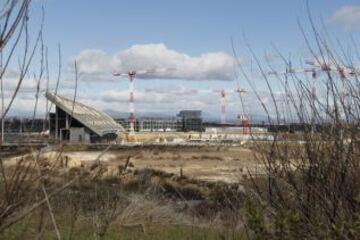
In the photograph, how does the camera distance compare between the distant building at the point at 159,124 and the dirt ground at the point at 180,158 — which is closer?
the dirt ground at the point at 180,158

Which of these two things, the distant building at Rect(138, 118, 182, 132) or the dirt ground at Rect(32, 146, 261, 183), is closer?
the dirt ground at Rect(32, 146, 261, 183)

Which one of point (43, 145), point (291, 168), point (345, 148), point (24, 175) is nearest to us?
point (24, 175)

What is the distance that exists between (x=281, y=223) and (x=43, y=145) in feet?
5.47

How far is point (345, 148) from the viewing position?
219 inches

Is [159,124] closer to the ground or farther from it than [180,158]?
farther from it

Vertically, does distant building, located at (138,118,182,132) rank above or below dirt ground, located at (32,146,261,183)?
above

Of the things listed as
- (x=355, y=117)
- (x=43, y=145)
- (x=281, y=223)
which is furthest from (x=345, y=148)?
(x=43, y=145)

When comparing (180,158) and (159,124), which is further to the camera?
(159,124)

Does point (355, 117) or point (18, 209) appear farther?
point (355, 117)

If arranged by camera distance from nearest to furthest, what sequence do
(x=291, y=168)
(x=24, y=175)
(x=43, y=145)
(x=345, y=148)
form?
(x=24, y=175), (x=43, y=145), (x=345, y=148), (x=291, y=168)

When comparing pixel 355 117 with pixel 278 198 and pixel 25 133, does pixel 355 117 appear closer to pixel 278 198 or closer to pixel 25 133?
pixel 278 198

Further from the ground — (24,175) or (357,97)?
(357,97)

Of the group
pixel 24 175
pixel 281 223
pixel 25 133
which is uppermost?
pixel 25 133

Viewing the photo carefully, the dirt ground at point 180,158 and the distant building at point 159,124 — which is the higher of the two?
the distant building at point 159,124
